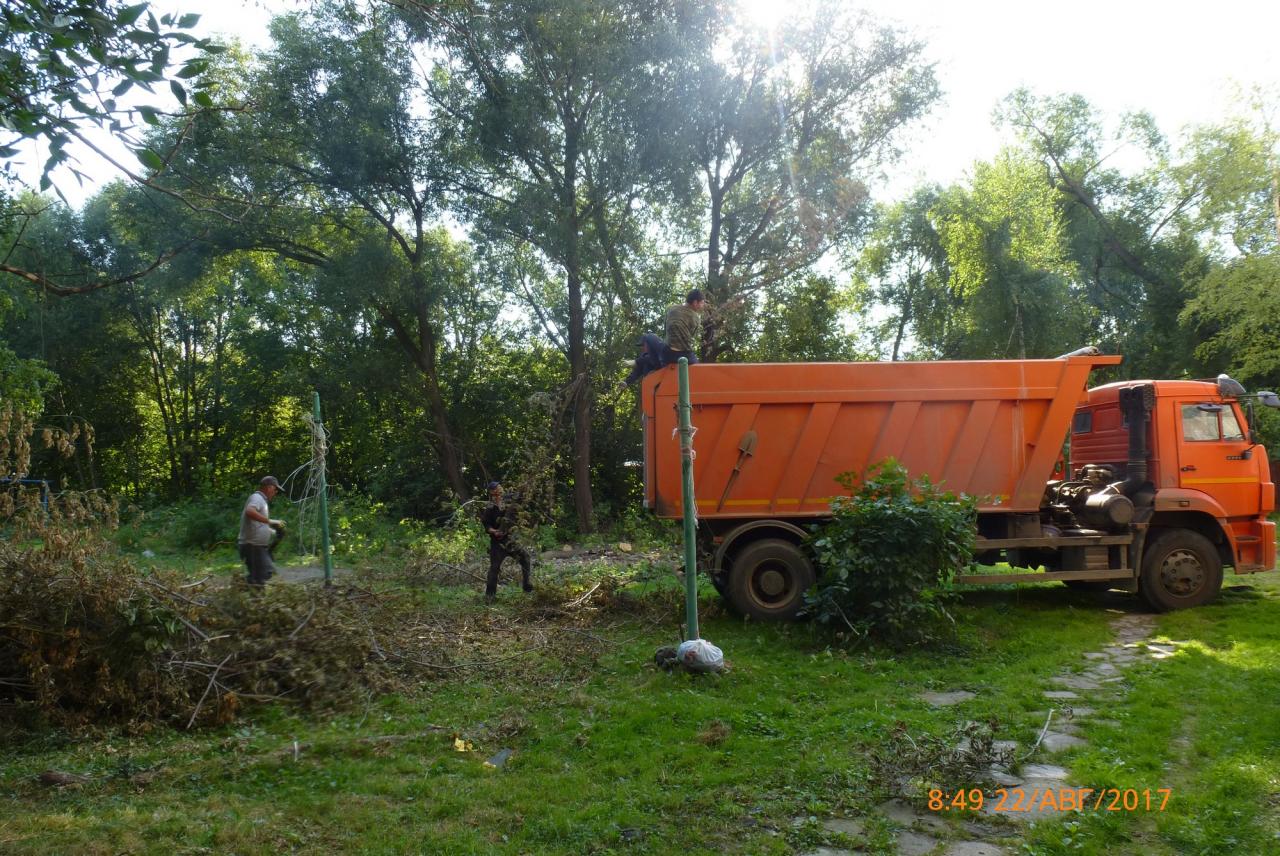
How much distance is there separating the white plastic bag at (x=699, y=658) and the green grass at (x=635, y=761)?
0.46 feet

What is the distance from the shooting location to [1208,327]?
27438 millimetres

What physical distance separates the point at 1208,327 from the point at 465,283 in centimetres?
2258

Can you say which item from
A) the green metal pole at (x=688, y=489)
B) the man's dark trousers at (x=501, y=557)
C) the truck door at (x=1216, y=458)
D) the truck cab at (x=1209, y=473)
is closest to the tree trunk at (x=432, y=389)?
the man's dark trousers at (x=501, y=557)

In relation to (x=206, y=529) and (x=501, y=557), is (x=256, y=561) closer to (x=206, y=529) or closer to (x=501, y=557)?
(x=501, y=557)

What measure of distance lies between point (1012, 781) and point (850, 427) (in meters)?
5.24

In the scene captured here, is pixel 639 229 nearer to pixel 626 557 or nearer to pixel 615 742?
pixel 626 557

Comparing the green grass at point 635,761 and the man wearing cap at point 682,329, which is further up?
the man wearing cap at point 682,329

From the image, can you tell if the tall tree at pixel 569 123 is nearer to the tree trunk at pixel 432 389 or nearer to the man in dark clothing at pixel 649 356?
the tree trunk at pixel 432 389

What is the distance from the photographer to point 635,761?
17.2ft

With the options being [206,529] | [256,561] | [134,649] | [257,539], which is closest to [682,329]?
[257,539]

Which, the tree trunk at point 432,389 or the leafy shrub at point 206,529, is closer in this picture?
the leafy shrub at point 206,529

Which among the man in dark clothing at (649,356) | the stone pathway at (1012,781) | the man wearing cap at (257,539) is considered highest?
the man in dark clothing at (649,356)

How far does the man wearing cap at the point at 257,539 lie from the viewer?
385 inches

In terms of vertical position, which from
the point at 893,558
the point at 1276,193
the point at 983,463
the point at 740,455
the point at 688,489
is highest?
the point at 1276,193
